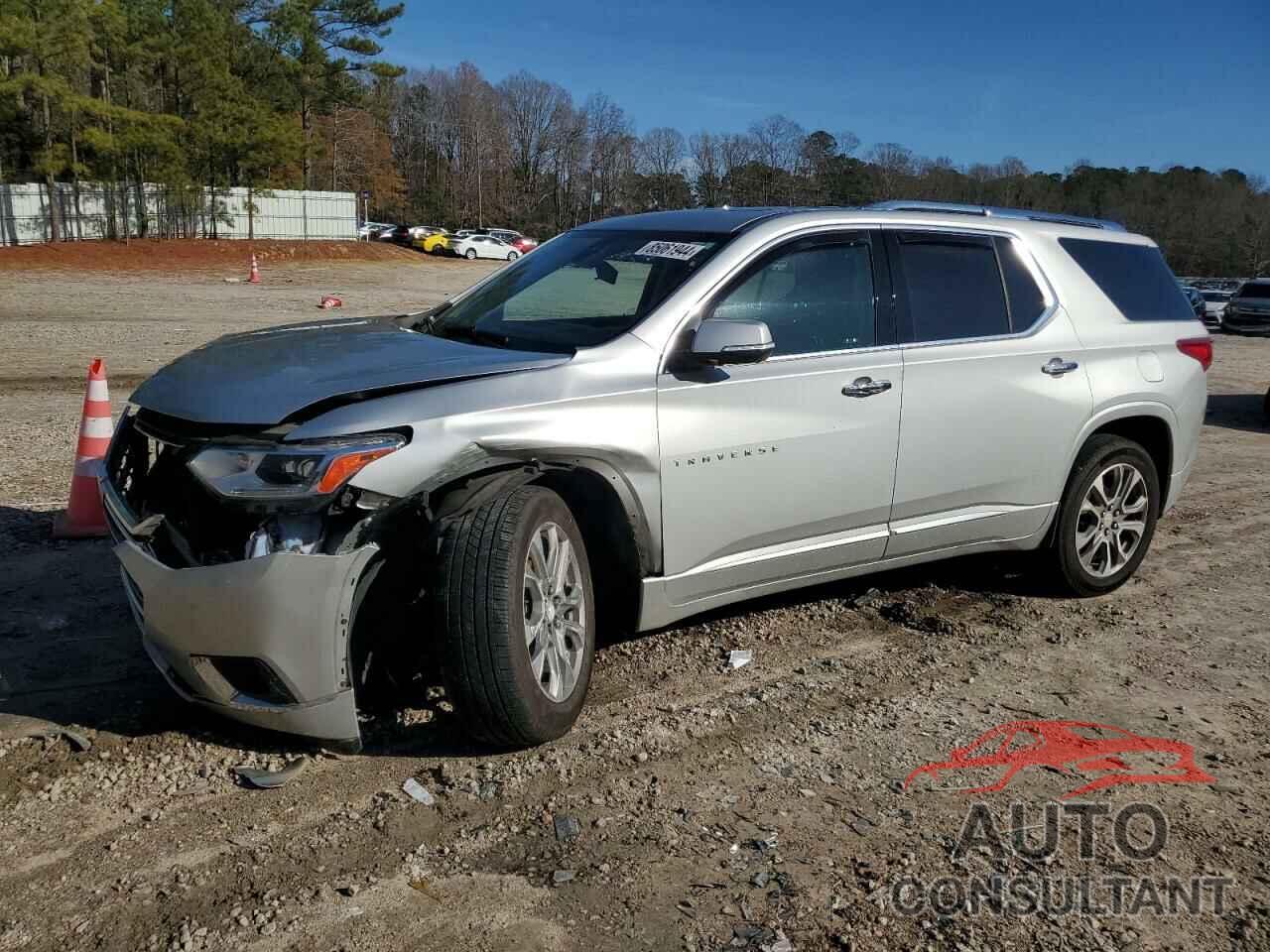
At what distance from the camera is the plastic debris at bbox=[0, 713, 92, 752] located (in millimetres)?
3793

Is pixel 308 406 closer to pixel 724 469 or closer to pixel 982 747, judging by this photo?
pixel 724 469

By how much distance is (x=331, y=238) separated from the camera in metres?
56.2

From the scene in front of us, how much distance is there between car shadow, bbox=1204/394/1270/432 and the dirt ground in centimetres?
767

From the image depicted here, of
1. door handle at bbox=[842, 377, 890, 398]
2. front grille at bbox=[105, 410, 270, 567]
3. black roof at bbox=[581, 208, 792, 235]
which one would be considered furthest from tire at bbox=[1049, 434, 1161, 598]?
front grille at bbox=[105, 410, 270, 567]

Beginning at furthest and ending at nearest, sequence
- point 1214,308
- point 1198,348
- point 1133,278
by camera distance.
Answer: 1. point 1214,308
2. point 1198,348
3. point 1133,278

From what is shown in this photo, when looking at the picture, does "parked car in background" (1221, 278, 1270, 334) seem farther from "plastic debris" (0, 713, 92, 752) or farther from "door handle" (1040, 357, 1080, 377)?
"plastic debris" (0, 713, 92, 752)

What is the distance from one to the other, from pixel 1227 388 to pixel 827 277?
1393cm

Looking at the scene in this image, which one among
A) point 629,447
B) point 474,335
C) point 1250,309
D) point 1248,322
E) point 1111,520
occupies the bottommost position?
point 1248,322

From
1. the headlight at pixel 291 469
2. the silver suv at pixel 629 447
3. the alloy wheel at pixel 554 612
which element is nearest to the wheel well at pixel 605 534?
the silver suv at pixel 629 447

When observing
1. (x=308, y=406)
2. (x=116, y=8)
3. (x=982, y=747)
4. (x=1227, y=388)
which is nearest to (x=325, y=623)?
(x=308, y=406)

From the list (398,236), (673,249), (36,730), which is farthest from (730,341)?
(398,236)

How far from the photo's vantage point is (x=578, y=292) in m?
4.77

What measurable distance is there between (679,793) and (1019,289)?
3101 millimetres

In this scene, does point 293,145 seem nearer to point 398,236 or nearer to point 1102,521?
point 398,236
